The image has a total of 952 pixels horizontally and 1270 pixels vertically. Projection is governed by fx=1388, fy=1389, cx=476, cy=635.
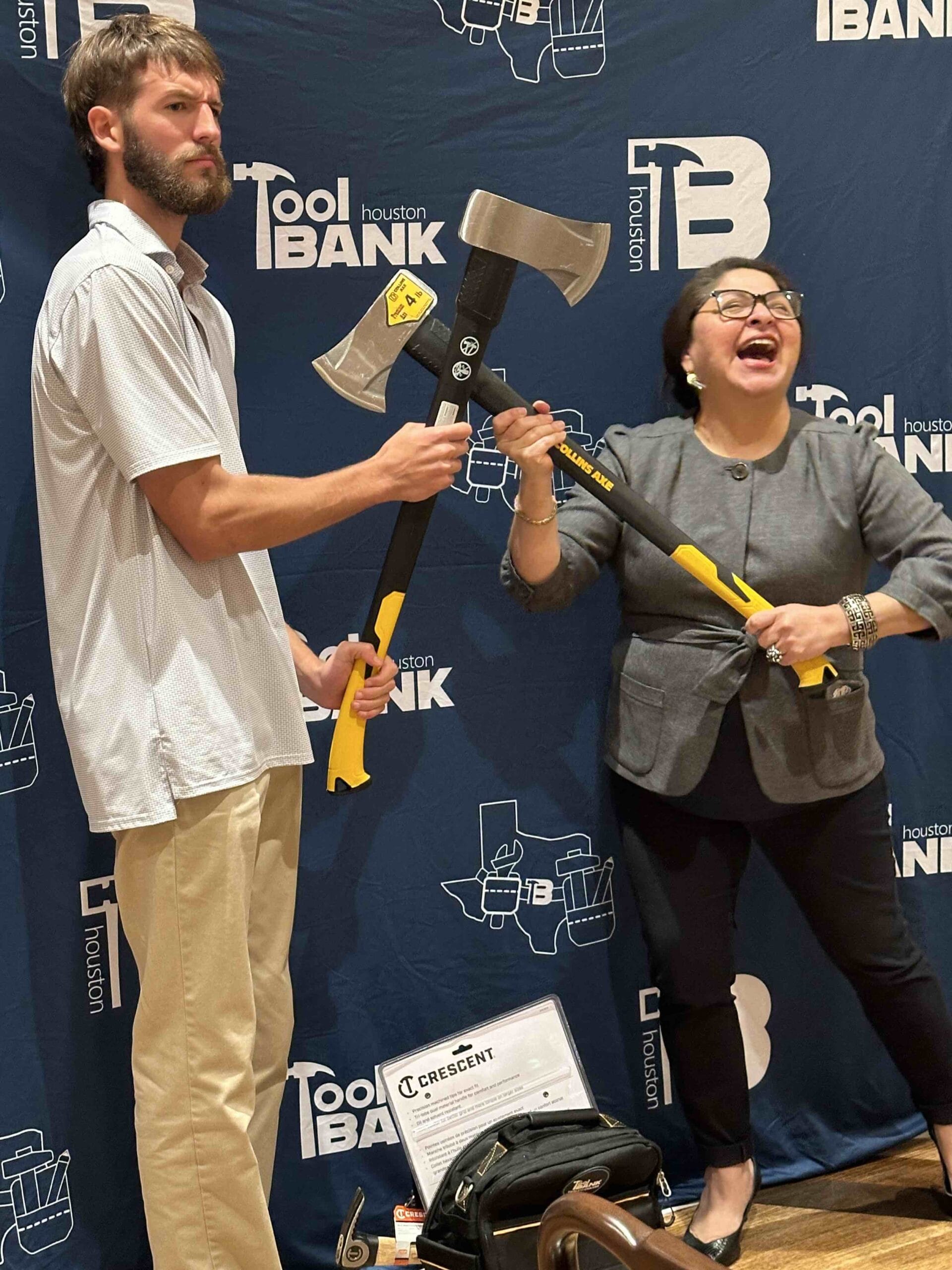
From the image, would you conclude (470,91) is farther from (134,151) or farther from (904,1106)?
(904,1106)

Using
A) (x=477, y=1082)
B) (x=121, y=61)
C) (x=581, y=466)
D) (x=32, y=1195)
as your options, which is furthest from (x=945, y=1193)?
(x=121, y=61)

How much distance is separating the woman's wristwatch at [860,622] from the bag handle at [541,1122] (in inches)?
36.2

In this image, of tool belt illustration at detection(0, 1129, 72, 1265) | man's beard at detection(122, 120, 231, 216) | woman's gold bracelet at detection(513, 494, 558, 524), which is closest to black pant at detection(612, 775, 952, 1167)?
woman's gold bracelet at detection(513, 494, 558, 524)

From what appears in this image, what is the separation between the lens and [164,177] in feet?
6.21

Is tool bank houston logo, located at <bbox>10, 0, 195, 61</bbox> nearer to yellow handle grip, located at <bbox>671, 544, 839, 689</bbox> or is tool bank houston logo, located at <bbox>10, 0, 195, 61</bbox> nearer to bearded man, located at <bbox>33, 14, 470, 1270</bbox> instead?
bearded man, located at <bbox>33, 14, 470, 1270</bbox>

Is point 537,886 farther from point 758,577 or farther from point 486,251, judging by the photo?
point 486,251

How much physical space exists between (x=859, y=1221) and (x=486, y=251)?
1802mm

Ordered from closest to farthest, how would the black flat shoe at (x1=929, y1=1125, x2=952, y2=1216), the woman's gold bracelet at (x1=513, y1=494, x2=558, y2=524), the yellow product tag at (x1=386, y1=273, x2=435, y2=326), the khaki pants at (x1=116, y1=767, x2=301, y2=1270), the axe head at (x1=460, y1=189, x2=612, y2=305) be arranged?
the khaki pants at (x1=116, y1=767, x2=301, y2=1270) < the axe head at (x1=460, y1=189, x2=612, y2=305) < the yellow product tag at (x1=386, y1=273, x2=435, y2=326) < the woman's gold bracelet at (x1=513, y1=494, x2=558, y2=524) < the black flat shoe at (x1=929, y1=1125, x2=952, y2=1216)

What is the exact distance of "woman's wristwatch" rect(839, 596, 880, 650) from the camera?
224cm

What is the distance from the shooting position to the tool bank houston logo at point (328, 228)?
2281 mm

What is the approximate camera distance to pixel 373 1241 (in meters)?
2.38

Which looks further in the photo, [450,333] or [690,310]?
[690,310]

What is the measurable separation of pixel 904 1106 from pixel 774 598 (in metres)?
1.15

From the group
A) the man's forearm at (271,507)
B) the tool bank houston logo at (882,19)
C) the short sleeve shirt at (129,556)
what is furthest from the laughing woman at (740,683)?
the short sleeve shirt at (129,556)
